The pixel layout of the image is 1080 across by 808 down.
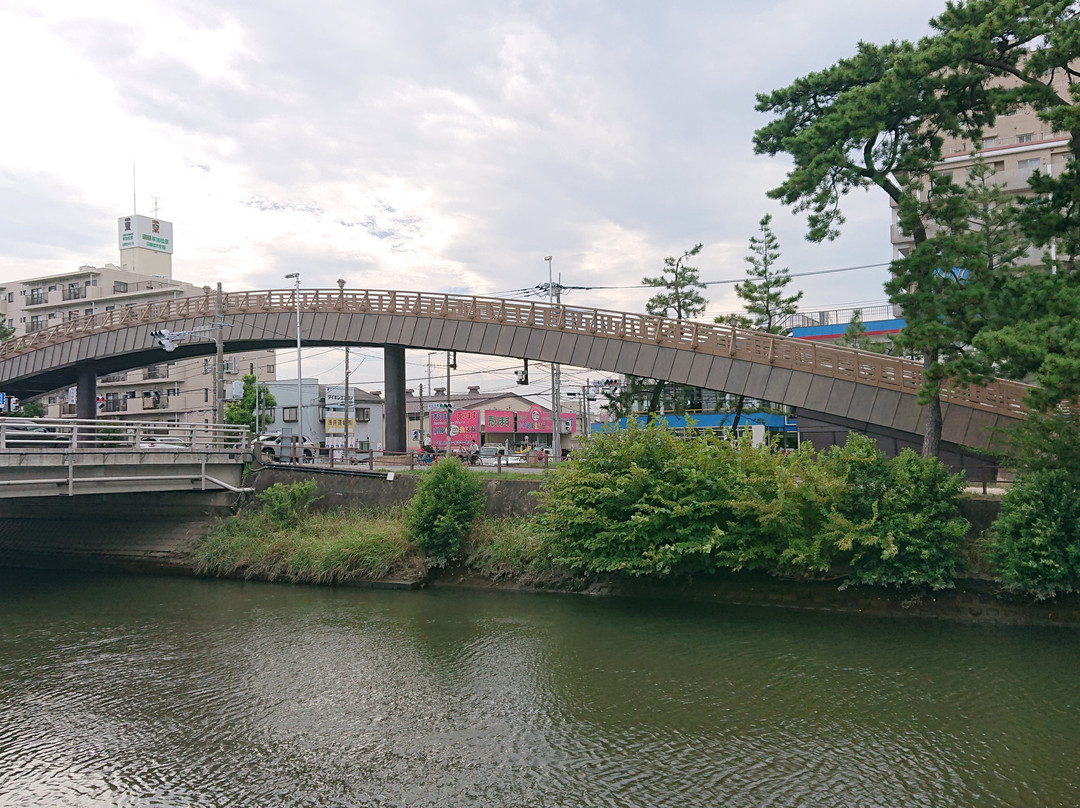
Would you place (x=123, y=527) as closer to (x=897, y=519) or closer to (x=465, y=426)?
(x=897, y=519)

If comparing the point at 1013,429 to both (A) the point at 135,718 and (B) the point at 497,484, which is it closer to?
(B) the point at 497,484

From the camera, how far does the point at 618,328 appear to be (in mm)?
30547

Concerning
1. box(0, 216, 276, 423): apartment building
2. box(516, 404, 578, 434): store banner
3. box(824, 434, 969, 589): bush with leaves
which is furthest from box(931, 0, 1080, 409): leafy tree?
box(516, 404, 578, 434): store banner

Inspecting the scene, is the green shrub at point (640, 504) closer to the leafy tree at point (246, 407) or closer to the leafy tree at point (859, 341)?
the leafy tree at point (859, 341)

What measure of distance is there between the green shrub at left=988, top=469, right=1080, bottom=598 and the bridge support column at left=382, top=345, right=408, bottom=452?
25518 mm

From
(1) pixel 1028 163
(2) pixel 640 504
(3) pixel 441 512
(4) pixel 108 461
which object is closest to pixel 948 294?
(2) pixel 640 504

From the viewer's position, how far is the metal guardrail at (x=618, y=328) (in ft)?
80.2

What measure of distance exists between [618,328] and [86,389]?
34095mm

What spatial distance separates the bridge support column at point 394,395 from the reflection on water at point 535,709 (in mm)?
15651

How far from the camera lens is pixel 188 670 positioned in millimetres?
16953

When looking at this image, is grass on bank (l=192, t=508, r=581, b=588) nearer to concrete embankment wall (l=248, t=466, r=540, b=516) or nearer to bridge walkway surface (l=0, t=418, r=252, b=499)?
concrete embankment wall (l=248, t=466, r=540, b=516)

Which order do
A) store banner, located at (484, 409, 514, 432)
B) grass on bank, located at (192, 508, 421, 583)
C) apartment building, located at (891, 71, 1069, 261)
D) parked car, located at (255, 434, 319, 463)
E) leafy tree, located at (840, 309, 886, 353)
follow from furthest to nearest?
store banner, located at (484, 409, 514, 432)
apartment building, located at (891, 71, 1069, 261)
leafy tree, located at (840, 309, 886, 353)
parked car, located at (255, 434, 319, 463)
grass on bank, located at (192, 508, 421, 583)

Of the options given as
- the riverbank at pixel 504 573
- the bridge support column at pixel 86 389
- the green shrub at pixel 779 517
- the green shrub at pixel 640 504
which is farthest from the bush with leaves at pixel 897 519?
the bridge support column at pixel 86 389

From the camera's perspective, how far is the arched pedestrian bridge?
24.7 metres
